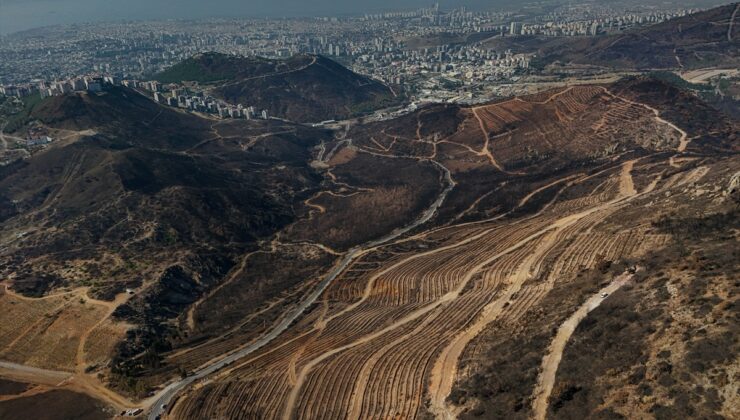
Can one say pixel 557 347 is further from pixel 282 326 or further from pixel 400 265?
pixel 400 265

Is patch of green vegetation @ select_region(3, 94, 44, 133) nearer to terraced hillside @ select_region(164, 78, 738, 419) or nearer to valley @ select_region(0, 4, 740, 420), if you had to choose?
valley @ select_region(0, 4, 740, 420)

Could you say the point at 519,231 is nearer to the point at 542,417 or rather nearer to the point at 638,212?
the point at 638,212

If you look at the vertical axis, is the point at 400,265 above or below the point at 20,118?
below

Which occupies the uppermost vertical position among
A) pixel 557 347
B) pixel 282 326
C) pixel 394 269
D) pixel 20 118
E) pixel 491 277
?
pixel 557 347

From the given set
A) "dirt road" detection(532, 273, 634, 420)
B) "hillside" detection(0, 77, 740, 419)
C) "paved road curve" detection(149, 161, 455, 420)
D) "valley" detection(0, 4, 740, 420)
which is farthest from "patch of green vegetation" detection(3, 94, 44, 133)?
"dirt road" detection(532, 273, 634, 420)

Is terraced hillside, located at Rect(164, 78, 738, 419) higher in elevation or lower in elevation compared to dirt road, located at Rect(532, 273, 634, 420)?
lower

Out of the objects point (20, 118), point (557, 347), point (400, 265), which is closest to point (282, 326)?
point (400, 265)
